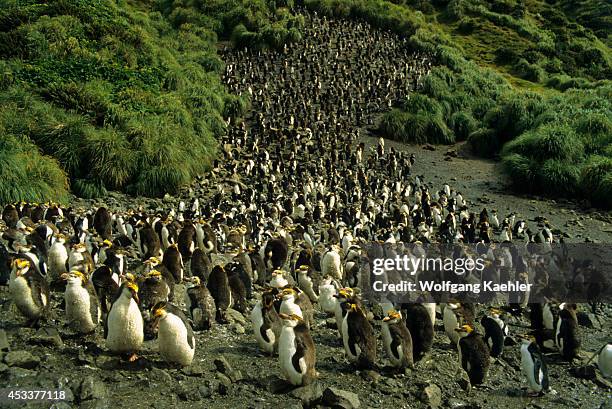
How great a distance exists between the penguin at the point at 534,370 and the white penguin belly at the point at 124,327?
→ 538cm

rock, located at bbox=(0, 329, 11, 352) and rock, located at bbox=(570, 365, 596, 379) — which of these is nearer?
rock, located at bbox=(0, 329, 11, 352)

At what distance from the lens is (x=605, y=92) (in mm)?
36031

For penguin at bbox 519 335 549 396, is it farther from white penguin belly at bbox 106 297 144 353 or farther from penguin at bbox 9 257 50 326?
penguin at bbox 9 257 50 326

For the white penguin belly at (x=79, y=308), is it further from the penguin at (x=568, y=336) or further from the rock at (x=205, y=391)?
the penguin at (x=568, y=336)

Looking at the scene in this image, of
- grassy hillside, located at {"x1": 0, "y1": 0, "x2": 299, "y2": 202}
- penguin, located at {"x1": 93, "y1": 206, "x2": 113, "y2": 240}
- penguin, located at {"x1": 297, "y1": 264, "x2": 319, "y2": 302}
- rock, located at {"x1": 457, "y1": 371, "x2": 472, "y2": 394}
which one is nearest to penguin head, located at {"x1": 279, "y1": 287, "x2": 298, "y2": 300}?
penguin, located at {"x1": 297, "y1": 264, "x2": 319, "y2": 302}

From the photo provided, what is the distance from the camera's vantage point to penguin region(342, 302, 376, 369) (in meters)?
7.47

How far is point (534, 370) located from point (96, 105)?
19083 millimetres

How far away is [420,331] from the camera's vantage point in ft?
27.2

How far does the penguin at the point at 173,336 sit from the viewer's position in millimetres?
6398

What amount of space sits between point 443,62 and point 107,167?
3130 centimetres

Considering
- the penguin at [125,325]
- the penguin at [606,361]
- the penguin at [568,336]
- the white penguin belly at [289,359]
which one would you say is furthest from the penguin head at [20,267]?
the penguin at [606,361]

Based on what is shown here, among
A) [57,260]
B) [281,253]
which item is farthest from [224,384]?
[281,253]

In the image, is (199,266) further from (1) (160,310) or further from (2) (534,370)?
(2) (534,370)

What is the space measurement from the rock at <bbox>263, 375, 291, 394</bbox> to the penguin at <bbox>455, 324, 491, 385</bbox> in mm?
2722
